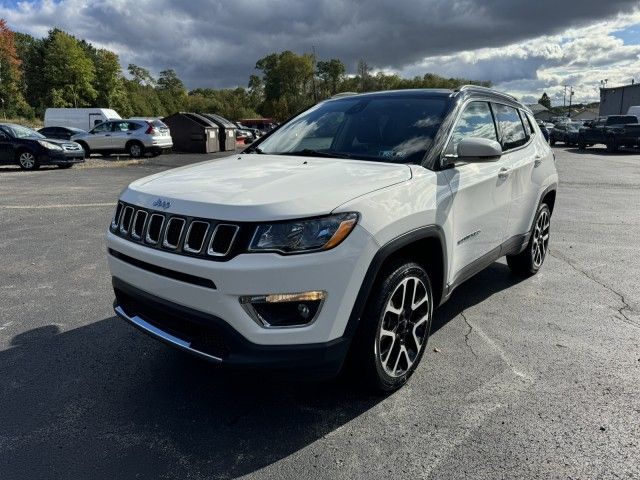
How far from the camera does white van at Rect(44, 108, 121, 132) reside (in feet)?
110

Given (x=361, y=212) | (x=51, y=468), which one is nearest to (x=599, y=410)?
(x=361, y=212)

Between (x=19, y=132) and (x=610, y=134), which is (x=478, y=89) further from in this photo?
(x=610, y=134)

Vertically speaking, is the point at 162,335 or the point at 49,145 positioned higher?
the point at 49,145

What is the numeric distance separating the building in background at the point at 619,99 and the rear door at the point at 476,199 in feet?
209

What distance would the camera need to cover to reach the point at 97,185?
12477 millimetres

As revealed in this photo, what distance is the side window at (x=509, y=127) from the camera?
432 centimetres

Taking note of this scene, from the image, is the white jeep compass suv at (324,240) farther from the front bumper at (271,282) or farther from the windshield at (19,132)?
the windshield at (19,132)

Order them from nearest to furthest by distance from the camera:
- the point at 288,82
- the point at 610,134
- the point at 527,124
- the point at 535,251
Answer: the point at 527,124 → the point at 535,251 → the point at 610,134 → the point at 288,82

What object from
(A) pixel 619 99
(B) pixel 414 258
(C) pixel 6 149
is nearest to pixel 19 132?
(C) pixel 6 149

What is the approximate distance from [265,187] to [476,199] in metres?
1.69

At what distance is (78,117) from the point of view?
111 ft

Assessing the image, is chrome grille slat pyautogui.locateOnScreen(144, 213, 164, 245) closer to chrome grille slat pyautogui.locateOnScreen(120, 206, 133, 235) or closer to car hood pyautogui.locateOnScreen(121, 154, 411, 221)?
car hood pyautogui.locateOnScreen(121, 154, 411, 221)

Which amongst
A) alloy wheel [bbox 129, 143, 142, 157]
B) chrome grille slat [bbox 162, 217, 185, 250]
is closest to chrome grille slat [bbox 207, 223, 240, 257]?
chrome grille slat [bbox 162, 217, 185, 250]

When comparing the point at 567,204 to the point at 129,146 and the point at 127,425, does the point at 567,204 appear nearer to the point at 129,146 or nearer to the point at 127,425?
the point at 127,425
